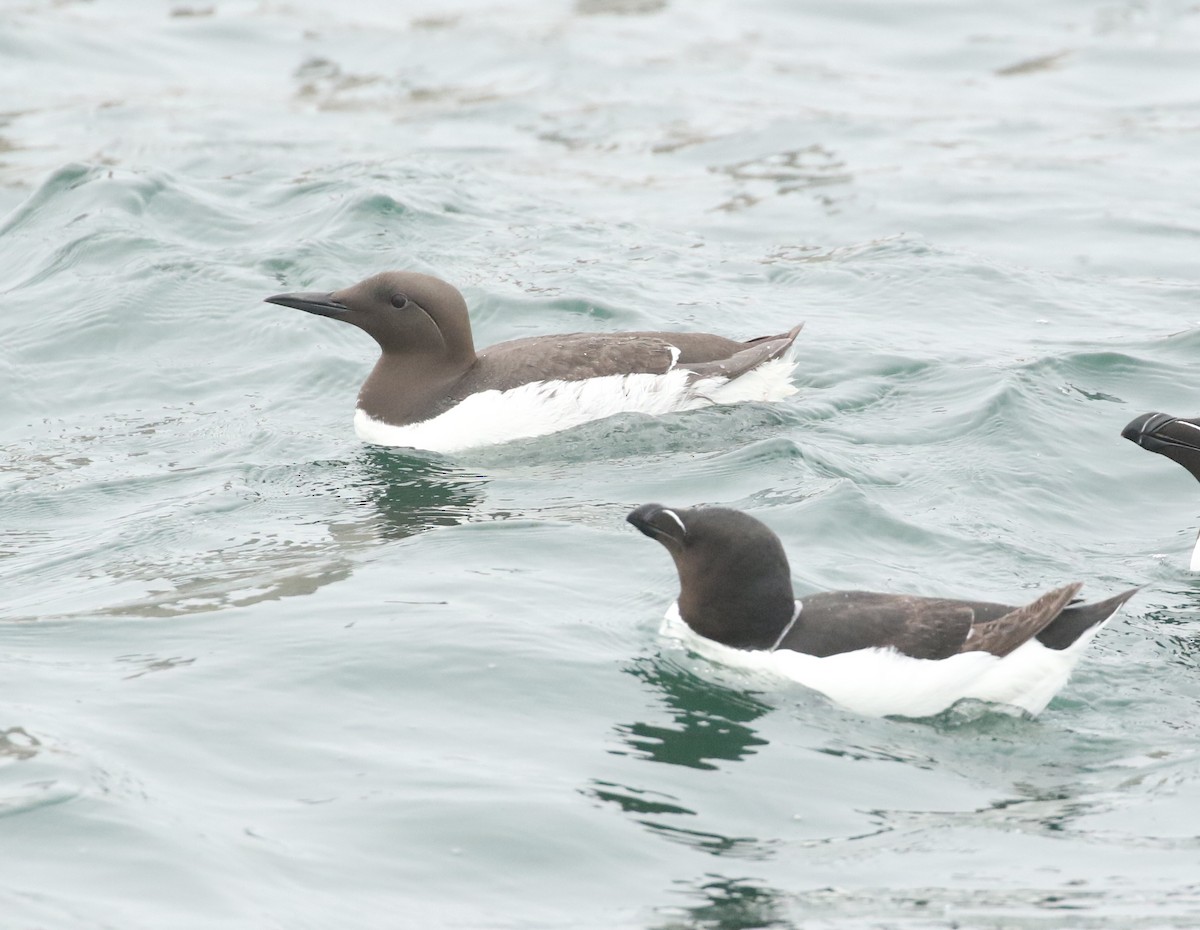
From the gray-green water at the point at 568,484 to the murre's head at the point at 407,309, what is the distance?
28.3 inches

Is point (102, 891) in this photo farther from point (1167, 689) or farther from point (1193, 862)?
point (1167, 689)

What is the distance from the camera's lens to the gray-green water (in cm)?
548

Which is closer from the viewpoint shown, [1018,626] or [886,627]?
[1018,626]

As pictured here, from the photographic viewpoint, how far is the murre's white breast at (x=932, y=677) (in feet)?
20.9

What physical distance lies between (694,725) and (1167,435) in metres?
3.24

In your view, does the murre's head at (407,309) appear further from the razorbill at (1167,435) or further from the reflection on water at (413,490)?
the razorbill at (1167,435)

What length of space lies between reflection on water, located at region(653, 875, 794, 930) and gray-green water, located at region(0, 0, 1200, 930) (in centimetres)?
2

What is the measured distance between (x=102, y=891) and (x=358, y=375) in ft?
22.2

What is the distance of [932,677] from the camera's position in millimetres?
6375

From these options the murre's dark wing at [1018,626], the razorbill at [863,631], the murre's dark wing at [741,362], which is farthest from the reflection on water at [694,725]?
the murre's dark wing at [741,362]

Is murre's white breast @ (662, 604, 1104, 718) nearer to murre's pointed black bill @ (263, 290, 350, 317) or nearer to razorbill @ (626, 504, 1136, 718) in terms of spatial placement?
razorbill @ (626, 504, 1136, 718)

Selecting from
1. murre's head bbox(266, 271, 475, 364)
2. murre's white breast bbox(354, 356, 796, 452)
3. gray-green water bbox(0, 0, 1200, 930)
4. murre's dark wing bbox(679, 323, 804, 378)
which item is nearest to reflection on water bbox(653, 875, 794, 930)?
gray-green water bbox(0, 0, 1200, 930)

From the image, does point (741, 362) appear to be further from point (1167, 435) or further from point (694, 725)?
point (694, 725)

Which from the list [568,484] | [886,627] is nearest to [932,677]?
[886,627]
